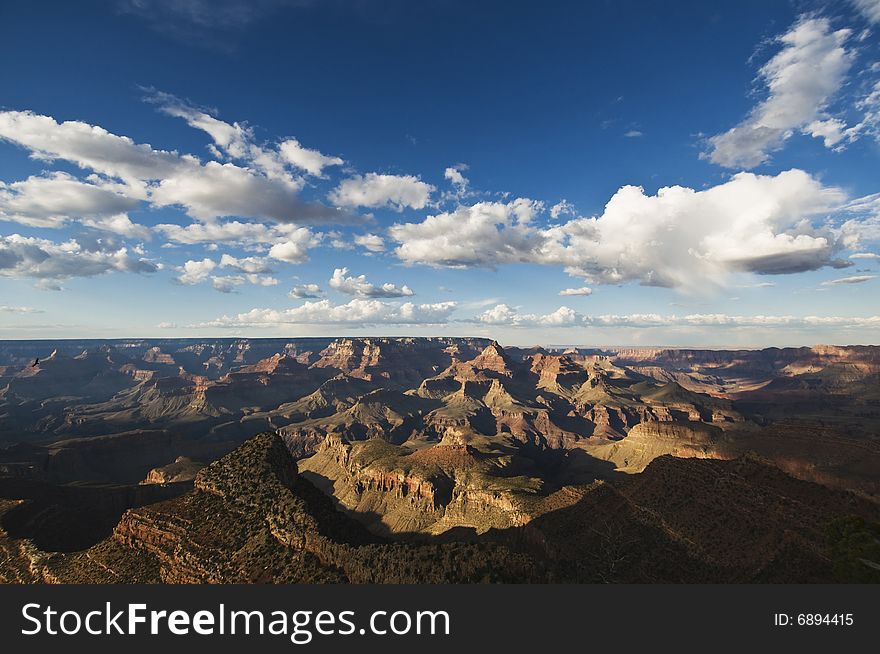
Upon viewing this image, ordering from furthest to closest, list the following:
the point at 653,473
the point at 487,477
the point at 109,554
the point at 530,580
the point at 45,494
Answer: the point at 487,477 → the point at 45,494 → the point at 653,473 → the point at 109,554 → the point at 530,580

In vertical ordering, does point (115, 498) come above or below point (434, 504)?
above

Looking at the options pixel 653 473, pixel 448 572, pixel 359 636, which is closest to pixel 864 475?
pixel 653 473

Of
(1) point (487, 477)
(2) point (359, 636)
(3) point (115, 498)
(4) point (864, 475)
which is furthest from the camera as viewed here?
(1) point (487, 477)

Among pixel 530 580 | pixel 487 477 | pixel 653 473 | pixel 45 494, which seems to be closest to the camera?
pixel 530 580

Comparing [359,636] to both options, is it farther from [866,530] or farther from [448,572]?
[866,530]

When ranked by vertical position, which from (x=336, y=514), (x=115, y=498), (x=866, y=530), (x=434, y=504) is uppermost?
(x=866, y=530)

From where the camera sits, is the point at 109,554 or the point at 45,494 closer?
the point at 109,554

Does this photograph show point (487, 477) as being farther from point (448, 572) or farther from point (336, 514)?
point (448, 572)

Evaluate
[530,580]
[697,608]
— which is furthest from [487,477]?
[697,608]

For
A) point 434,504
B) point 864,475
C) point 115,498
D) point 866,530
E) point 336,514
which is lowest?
point 434,504
